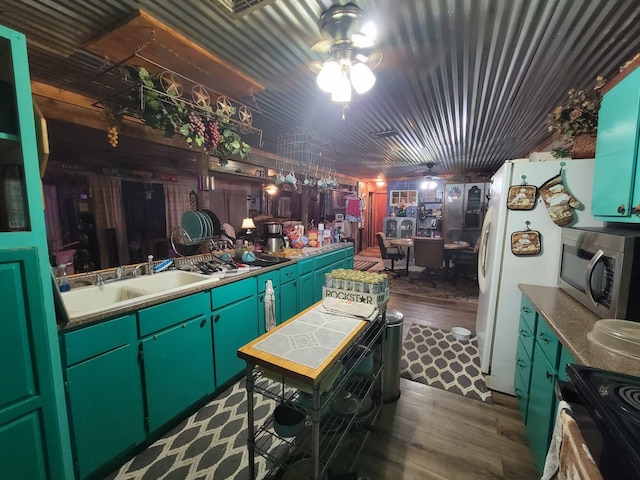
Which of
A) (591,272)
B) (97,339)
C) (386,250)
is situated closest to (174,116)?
(97,339)

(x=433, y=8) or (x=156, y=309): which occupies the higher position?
(x=433, y=8)

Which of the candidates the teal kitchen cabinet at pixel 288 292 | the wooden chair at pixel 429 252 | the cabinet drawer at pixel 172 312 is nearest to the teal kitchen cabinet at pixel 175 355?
the cabinet drawer at pixel 172 312

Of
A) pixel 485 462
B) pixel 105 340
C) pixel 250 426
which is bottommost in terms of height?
pixel 485 462

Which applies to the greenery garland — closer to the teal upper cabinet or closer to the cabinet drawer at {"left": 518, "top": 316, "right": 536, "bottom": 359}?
the teal upper cabinet

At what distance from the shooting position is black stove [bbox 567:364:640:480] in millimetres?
562

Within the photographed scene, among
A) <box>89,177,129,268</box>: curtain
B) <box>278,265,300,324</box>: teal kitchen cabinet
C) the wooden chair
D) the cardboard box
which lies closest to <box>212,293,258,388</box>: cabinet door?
<box>278,265,300,324</box>: teal kitchen cabinet

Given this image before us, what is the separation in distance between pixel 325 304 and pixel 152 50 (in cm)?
185

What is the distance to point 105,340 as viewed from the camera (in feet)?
4.48

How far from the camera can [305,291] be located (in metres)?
3.19

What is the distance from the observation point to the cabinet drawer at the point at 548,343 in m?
1.22

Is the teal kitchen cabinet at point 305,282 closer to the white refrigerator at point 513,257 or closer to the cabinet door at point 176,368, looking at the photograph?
the cabinet door at point 176,368

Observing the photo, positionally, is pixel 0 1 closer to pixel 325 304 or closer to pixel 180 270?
pixel 180 270

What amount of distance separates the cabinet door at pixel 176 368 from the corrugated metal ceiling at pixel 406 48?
1.80m

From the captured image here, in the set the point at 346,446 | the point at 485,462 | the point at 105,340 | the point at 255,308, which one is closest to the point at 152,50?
the point at 105,340
